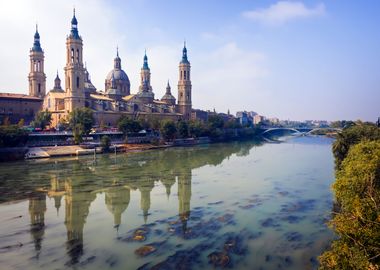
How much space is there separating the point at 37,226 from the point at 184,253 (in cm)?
745

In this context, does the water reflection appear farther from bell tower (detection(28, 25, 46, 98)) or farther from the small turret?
the small turret

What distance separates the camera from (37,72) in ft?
210

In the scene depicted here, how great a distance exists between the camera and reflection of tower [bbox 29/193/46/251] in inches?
541

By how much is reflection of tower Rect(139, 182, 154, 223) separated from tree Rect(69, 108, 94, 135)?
2323 centimetres

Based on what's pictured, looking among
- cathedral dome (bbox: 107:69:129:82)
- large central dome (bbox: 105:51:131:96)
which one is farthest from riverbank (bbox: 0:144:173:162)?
cathedral dome (bbox: 107:69:129:82)

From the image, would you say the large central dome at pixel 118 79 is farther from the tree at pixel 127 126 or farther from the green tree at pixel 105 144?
the green tree at pixel 105 144

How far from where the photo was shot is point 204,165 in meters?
35.6

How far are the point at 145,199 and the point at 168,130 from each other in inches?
1370

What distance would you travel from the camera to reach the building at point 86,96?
54.9m

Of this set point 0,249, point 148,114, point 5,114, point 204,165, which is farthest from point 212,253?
point 148,114

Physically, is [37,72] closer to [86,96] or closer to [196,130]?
[86,96]

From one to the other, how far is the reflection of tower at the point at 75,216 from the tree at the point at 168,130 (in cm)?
3022

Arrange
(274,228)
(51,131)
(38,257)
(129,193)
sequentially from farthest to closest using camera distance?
(51,131)
(129,193)
(274,228)
(38,257)

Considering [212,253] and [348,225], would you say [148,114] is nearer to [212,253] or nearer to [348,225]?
[212,253]
